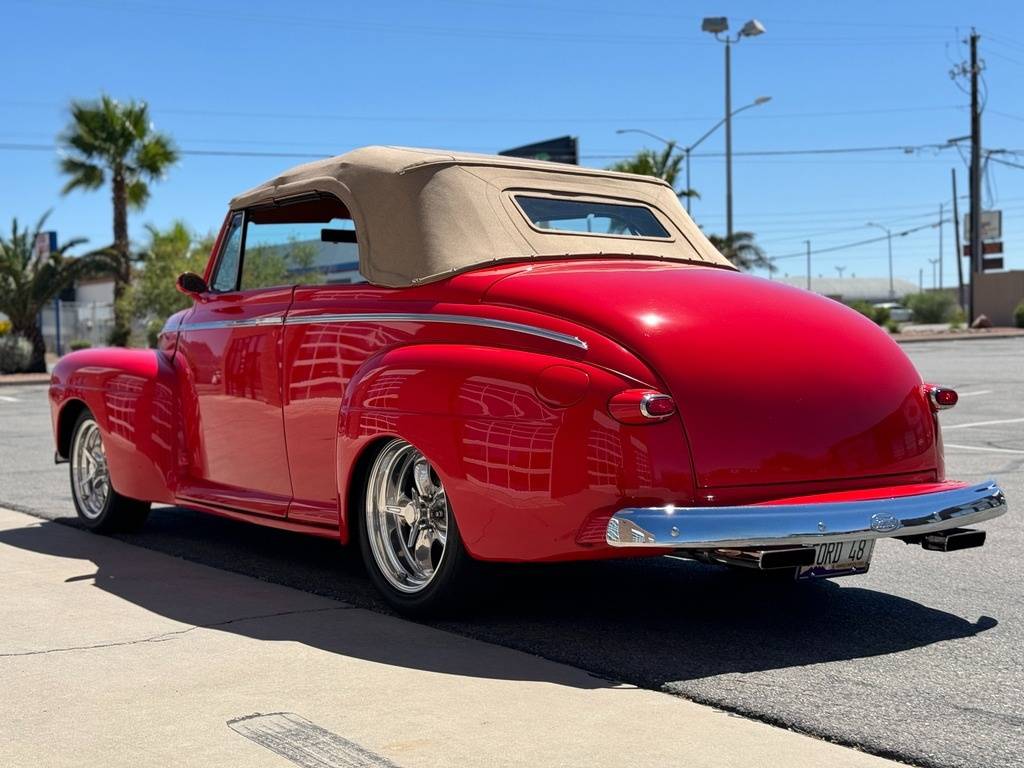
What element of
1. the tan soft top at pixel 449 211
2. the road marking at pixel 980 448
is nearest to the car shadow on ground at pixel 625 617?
the tan soft top at pixel 449 211

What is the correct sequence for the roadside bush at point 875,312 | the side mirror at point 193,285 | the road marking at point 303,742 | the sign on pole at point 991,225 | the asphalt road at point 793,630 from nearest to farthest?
the road marking at point 303,742 → the asphalt road at point 793,630 → the side mirror at point 193,285 → the roadside bush at point 875,312 → the sign on pole at point 991,225

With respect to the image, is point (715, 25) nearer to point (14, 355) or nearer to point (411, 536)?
point (14, 355)

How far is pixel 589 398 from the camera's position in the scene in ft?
14.5

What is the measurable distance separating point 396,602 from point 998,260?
187 ft

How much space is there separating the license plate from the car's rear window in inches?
75.5

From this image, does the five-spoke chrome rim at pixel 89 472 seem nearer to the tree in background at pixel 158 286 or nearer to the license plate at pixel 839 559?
the license plate at pixel 839 559

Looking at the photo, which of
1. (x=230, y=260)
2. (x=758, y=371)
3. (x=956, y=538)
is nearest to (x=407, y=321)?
(x=758, y=371)

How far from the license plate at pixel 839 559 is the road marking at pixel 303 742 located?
1788mm

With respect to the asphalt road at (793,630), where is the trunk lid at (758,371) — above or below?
above

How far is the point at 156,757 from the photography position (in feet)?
11.5

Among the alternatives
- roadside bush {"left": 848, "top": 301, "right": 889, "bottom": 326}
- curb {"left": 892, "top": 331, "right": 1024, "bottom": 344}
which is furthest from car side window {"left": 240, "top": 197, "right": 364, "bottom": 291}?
roadside bush {"left": 848, "top": 301, "right": 889, "bottom": 326}

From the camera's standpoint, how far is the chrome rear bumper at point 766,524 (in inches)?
166

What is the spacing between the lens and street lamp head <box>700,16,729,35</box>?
3588cm

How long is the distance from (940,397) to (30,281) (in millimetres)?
33989
